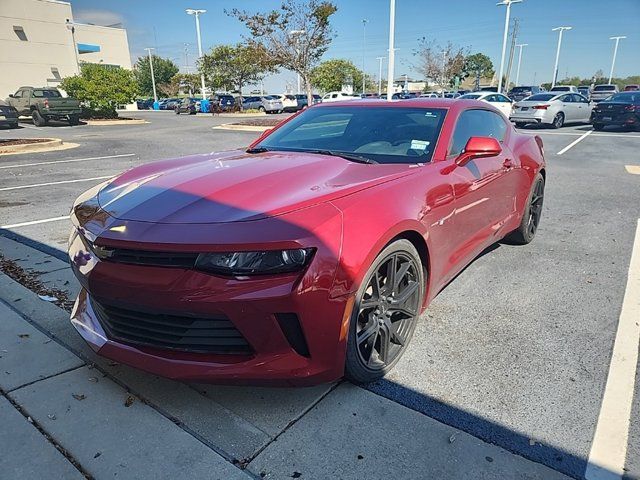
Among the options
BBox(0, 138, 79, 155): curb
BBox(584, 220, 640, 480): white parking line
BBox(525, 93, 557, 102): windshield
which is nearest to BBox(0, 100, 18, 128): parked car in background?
BBox(0, 138, 79, 155): curb

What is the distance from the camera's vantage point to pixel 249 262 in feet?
6.45

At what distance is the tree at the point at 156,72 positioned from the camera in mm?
79375

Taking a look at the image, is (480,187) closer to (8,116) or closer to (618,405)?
(618,405)

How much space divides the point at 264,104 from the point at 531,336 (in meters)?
39.5

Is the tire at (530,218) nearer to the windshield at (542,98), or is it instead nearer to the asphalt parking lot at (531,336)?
the asphalt parking lot at (531,336)

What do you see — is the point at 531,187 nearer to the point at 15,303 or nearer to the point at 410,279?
the point at 410,279

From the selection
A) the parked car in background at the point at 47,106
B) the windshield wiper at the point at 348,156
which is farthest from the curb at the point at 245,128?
the windshield wiper at the point at 348,156

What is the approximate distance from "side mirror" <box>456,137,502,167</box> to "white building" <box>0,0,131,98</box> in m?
43.5

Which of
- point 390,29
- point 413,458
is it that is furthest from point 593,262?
point 390,29

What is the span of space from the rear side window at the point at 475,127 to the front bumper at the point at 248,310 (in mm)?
1708

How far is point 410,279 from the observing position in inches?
107

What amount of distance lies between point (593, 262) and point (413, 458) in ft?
11.0

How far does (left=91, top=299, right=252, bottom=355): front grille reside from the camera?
2033 millimetres

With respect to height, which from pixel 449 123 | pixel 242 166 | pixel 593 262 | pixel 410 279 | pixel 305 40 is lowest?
pixel 593 262
